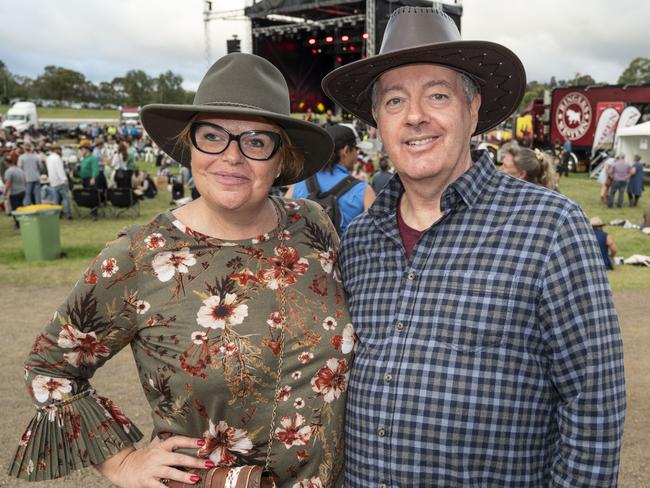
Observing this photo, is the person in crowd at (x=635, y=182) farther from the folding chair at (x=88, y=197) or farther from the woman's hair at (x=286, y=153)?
the woman's hair at (x=286, y=153)

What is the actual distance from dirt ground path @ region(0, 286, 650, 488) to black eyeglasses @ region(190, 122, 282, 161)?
289 centimetres

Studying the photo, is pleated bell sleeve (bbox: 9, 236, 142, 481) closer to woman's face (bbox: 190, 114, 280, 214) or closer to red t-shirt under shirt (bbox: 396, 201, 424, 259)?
woman's face (bbox: 190, 114, 280, 214)

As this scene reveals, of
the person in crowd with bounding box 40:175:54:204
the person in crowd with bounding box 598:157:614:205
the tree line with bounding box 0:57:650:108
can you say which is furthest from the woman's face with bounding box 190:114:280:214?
the tree line with bounding box 0:57:650:108

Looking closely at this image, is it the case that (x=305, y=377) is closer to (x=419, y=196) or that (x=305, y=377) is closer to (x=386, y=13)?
(x=419, y=196)

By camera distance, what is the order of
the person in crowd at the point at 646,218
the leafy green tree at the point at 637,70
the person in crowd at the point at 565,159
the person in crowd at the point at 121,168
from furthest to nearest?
the leafy green tree at the point at 637,70
the person in crowd at the point at 565,159
the person in crowd at the point at 121,168
the person in crowd at the point at 646,218

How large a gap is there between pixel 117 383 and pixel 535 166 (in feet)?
13.8

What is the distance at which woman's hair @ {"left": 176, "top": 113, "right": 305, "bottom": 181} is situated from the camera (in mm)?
2117

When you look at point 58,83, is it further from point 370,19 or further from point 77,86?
point 370,19

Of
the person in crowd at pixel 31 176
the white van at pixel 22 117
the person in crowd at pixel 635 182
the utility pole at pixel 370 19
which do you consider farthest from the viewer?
the white van at pixel 22 117

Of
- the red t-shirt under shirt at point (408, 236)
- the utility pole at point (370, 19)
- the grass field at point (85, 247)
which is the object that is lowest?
the grass field at point (85, 247)

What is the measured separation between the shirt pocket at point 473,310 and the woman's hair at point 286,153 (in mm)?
782

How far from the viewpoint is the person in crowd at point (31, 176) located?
1383 cm

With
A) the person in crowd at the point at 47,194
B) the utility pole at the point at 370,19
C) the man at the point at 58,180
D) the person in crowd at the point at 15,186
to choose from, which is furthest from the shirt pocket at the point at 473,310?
the utility pole at the point at 370,19

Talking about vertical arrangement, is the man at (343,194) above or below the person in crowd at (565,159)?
above
